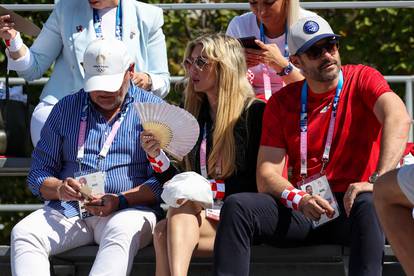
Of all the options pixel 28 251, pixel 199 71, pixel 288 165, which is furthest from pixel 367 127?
pixel 28 251

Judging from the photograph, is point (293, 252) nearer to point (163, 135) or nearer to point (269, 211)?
point (269, 211)

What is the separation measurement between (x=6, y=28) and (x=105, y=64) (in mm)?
814

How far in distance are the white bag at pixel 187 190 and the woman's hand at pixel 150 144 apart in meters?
0.23

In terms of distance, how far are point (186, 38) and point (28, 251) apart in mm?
6317

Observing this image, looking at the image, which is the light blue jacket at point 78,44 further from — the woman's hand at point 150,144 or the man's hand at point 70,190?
the man's hand at point 70,190

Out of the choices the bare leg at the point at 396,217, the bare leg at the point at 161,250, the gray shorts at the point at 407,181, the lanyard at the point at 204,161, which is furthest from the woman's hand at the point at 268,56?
the gray shorts at the point at 407,181

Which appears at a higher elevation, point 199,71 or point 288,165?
point 199,71

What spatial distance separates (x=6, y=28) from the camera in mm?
6871

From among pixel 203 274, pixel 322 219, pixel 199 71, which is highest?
pixel 199 71

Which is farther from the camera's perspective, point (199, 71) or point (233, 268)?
point (199, 71)

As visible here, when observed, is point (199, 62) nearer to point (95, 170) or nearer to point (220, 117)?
point (220, 117)

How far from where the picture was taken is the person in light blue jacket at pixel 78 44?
699 centimetres

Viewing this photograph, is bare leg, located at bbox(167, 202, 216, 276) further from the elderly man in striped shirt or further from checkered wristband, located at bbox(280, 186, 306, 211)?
checkered wristband, located at bbox(280, 186, 306, 211)

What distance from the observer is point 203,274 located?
20.8 feet
